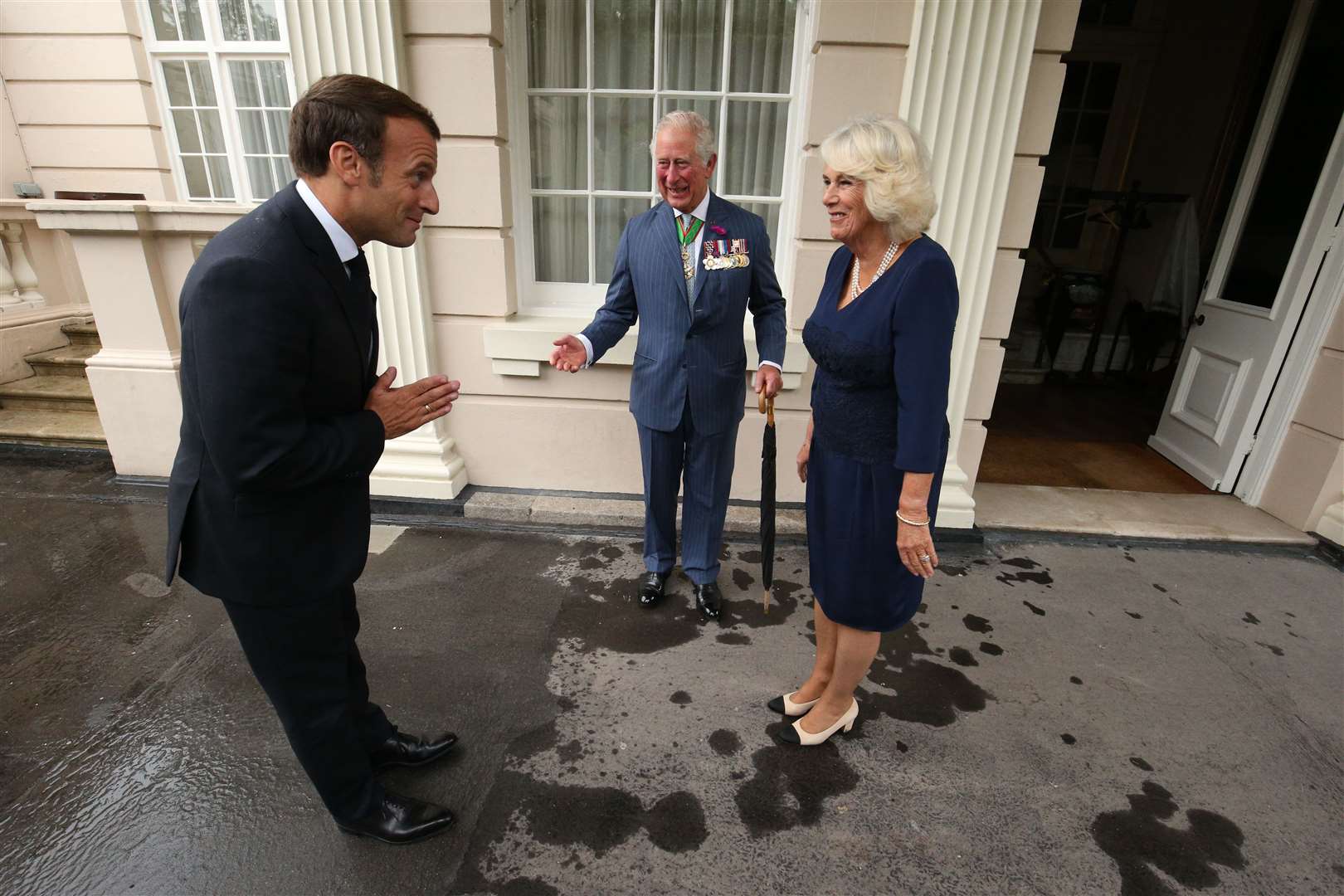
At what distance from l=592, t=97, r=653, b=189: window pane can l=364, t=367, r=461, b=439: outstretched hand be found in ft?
8.30

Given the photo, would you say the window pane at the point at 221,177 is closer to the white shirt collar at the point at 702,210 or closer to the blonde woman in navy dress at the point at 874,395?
the white shirt collar at the point at 702,210

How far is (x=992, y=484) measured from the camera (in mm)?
4332

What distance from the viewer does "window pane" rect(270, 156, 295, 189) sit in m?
4.96

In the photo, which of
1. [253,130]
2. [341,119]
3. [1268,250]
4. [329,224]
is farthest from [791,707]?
[253,130]

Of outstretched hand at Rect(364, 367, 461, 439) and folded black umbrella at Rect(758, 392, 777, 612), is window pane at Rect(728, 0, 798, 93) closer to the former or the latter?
folded black umbrella at Rect(758, 392, 777, 612)

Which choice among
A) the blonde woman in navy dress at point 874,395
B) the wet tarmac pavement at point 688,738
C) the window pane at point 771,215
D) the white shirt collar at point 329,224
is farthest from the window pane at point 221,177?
the blonde woman in navy dress at point 874,395

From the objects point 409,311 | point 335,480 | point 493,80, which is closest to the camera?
point 335,480

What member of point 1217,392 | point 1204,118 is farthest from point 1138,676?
point 1204,118

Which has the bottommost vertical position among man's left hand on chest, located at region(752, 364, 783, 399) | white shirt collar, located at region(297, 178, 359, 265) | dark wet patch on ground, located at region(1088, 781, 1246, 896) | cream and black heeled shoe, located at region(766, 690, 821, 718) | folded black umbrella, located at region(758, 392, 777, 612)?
dark wet patch on ground, located at region(1088, 781, 1246, 896)

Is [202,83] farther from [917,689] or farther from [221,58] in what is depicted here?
[917,689]

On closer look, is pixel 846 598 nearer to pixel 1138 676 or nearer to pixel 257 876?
pixel 1138 676

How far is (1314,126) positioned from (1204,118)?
13.5 feet

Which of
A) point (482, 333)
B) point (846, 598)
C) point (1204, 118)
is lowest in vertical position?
point (846, 598)

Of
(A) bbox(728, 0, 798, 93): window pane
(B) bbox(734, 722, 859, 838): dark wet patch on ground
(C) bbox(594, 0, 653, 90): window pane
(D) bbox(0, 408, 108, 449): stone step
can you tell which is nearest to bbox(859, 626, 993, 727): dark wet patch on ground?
(B) bbox(734, 722, 859, 838): dark wet patch on ground
